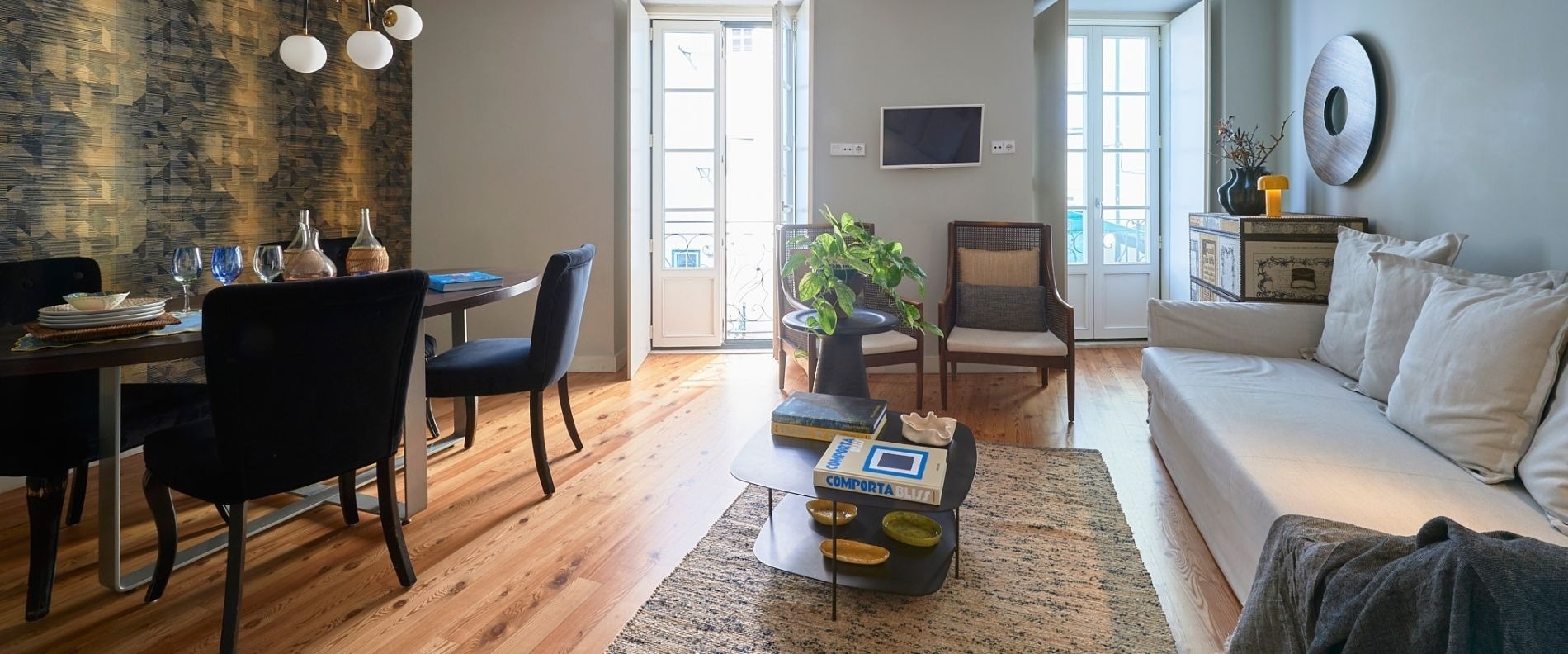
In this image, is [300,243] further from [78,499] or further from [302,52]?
[78,499]

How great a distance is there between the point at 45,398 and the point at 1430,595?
293 cm

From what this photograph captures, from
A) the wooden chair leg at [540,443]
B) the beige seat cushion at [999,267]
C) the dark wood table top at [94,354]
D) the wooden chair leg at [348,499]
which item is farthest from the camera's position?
the beige seat cushion at [999,267]

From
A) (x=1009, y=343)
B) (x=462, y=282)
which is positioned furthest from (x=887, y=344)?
(x=462, y=282)

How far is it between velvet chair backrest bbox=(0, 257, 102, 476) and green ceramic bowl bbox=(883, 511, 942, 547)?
1.97 m

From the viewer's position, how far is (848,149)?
4.61 meters

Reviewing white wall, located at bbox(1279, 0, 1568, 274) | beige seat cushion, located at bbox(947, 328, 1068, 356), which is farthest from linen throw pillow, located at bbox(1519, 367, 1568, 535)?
beige seat cushion, located at bbox(947, 328, 1068, 356)

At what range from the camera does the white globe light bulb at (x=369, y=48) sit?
277cm

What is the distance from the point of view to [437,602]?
1.96 metres

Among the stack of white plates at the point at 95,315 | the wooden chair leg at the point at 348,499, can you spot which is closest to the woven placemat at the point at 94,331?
the stack of white plates at the point at 95,315

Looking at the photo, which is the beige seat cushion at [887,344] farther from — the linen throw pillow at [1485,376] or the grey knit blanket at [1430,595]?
the grey knit blanket at [1430,595]

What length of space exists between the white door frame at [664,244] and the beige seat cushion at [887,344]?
1828 mm

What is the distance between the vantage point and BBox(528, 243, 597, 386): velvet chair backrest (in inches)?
102

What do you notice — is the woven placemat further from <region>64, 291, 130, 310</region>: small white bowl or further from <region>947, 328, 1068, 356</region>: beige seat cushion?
<region>947, 328, 1068, 356</region>: beige seat cushion

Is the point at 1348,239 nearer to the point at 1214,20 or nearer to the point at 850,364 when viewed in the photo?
the point at 850,364
